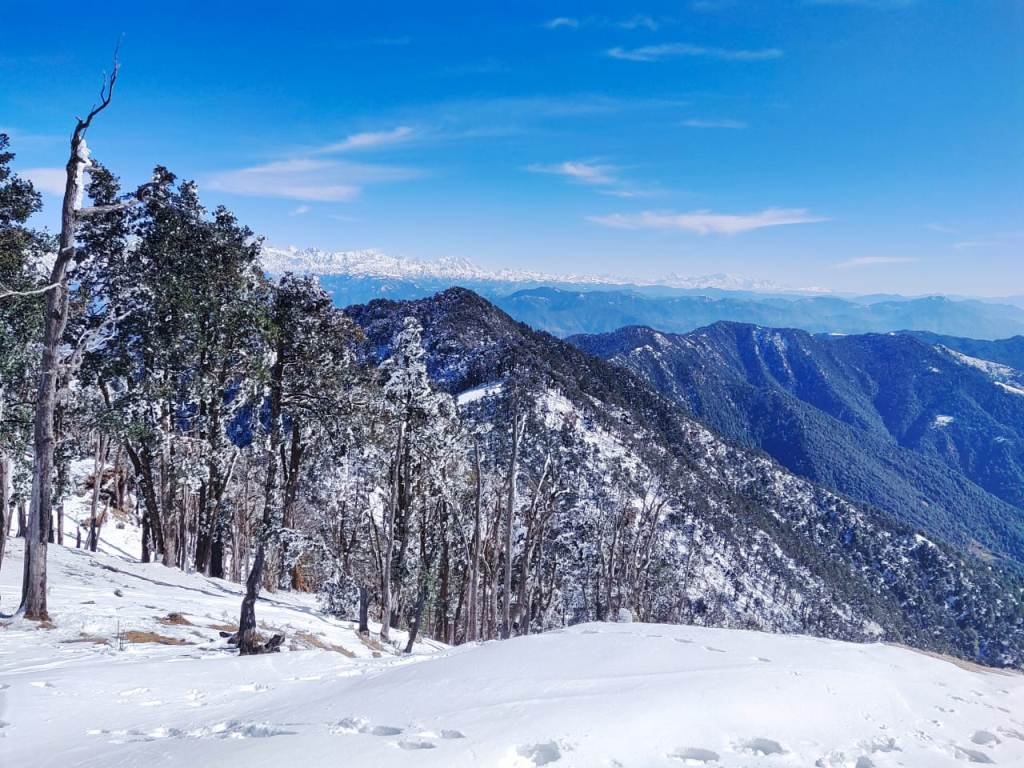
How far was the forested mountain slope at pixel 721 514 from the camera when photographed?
9200cm

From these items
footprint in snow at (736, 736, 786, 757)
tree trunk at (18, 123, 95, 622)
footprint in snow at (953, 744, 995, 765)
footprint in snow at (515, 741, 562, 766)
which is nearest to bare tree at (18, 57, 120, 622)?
tree trunk at (18, 123, 95, 622)

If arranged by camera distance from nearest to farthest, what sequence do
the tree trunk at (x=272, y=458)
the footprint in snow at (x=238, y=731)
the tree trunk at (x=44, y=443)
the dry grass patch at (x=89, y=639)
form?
the footprint in snow at (x=238, y=731)
the dry grass patch at (x=89, y=639)
the tree trunk at (x=44, y=443)
the tree trunk at (x=272, y=458)

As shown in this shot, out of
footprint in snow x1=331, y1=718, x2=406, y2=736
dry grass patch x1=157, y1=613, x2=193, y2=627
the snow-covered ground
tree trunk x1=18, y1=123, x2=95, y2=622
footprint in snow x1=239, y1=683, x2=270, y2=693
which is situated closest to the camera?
the snow-covered ground

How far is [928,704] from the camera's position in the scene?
255 inches

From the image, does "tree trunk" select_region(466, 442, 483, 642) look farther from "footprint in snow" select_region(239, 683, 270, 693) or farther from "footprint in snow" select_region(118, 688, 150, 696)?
"footprint in snow" select_region(118, 688, 150, 696)

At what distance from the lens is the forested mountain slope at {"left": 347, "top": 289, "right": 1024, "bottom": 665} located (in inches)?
3622

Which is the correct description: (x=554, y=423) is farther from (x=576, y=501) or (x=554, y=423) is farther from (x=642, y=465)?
(x=576, y=501)

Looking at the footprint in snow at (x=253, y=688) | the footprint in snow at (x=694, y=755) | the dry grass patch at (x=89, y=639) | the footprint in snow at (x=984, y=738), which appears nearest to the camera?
the footprint in snow at (x=694, y=755)

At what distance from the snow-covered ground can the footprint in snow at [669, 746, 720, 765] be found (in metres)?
0.02

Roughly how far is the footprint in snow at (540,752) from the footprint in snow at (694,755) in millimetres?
954

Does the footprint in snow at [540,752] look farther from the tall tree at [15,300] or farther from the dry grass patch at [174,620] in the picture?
the tall tree at [15,300]

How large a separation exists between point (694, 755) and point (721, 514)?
11882 centimetres

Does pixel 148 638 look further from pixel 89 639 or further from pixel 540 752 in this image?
pixel 540 752

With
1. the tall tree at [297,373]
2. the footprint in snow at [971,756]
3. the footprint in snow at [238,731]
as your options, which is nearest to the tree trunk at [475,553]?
the tall tree at [297,373]
